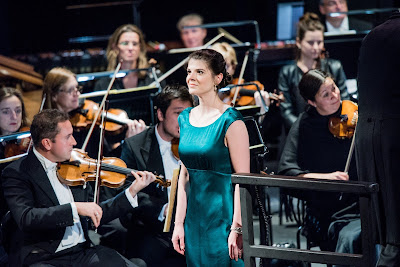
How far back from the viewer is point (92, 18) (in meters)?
7.33

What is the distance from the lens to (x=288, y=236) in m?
4.46

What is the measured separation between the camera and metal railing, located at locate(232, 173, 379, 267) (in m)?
1.95

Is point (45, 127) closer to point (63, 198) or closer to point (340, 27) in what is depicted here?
point (63, 198)

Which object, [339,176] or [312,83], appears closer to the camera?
[339,176]

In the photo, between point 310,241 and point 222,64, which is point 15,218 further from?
point 310,241

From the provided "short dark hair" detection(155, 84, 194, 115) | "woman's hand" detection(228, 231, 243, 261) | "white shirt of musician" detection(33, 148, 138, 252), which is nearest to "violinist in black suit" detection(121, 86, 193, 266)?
"short dark hair" detection(155, 84, 194, 115)

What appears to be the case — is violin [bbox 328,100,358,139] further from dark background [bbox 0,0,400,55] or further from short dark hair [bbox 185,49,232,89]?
dark background [bbox 0,0,400,55]

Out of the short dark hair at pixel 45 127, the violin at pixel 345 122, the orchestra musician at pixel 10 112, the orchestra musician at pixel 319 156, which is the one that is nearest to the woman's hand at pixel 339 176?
the orchestra musician at pixel 319 156

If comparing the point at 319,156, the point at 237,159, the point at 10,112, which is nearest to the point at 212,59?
the point at 237,159

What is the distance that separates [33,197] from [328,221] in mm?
1640

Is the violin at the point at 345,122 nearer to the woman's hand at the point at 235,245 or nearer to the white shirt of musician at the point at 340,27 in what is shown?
the woman's hand at the point at 235,245

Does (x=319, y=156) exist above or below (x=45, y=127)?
below

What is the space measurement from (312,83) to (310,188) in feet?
5.80

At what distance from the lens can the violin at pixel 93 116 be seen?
4.22m
